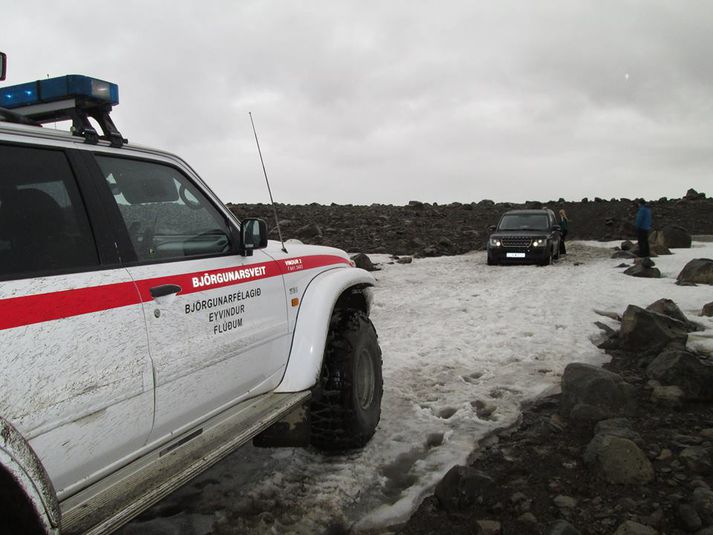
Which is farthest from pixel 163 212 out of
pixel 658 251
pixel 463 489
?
pixel 658 251

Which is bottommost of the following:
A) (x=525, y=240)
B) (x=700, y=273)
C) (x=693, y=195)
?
(x=700, y=273)

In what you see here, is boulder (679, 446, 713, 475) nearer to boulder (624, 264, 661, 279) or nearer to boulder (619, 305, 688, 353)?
boulder (619, 305, 688, 353)

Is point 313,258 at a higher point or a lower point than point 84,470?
higher

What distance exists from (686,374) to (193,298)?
4.43 metres

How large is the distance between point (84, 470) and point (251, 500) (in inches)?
57.8

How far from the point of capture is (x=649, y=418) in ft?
14.3

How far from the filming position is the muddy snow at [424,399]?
319 cm

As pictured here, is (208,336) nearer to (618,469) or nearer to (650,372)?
(618,469)

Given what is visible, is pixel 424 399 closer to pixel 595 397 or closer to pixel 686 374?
pixel 595 397

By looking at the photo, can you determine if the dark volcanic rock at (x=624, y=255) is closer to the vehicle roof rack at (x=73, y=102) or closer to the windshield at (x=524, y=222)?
the windshield at (x=524, y=222)

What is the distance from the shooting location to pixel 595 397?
4.54m

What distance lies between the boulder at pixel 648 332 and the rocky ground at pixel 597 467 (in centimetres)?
118

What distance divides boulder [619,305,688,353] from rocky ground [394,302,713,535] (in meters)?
1.18

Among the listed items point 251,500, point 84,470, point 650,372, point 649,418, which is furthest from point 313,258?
point 650,372
